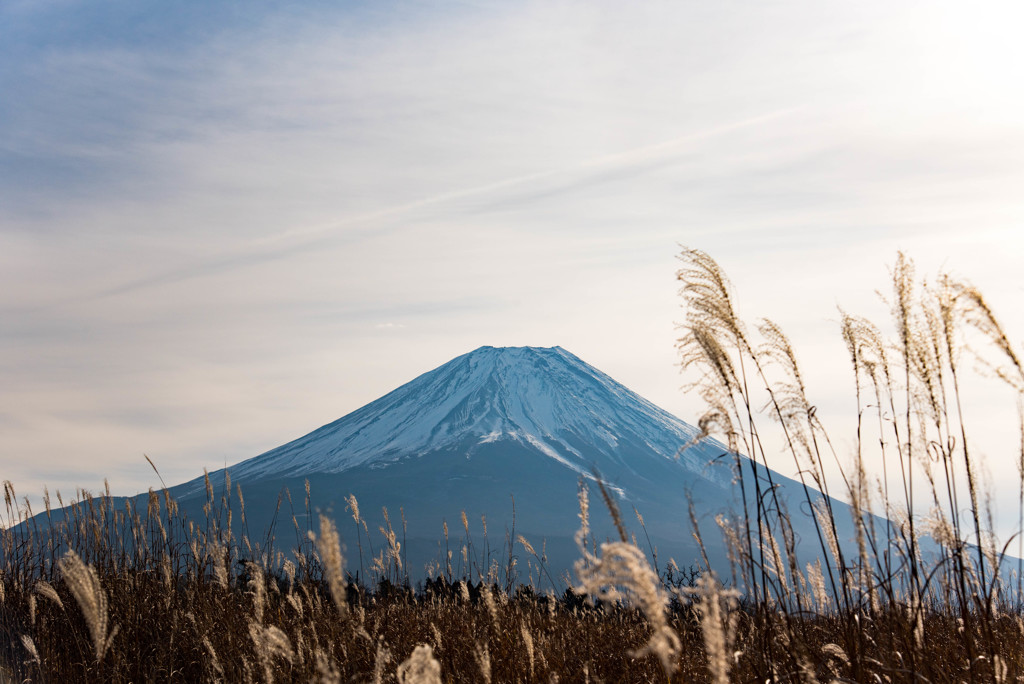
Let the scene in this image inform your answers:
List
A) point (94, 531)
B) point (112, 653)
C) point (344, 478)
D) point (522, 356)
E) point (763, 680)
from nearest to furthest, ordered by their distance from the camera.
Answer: point (763, 680)
point (112, 653)
point (94, 531)
point (344, 478)
point (522, 356)

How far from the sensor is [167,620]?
4.29 meters

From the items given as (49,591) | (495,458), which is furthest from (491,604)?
(495,458)

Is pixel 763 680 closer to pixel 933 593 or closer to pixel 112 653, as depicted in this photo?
pixel 933 593

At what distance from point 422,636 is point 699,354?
111 inches

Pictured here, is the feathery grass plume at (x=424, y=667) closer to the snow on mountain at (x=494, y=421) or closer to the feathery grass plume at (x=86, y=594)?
the feathery grass plume at (x=86, y=594)

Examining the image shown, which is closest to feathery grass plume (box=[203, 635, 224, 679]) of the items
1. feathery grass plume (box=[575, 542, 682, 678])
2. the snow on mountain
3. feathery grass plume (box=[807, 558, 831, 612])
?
feathery grass plume (box=[575, 542, 682, 678])

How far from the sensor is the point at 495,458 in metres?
121

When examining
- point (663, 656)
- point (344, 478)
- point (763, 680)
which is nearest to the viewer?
point (663, 656)

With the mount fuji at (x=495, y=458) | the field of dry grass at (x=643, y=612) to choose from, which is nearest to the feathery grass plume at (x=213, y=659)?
the field of dry grass at (x=643, y=612)

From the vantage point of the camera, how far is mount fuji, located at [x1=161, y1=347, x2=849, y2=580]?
10862 centimetres

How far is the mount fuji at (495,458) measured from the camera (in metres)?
109

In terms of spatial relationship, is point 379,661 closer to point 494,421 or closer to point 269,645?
point 269,645

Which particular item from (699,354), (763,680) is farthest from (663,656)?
(699,354)

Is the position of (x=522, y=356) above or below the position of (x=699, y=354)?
above
